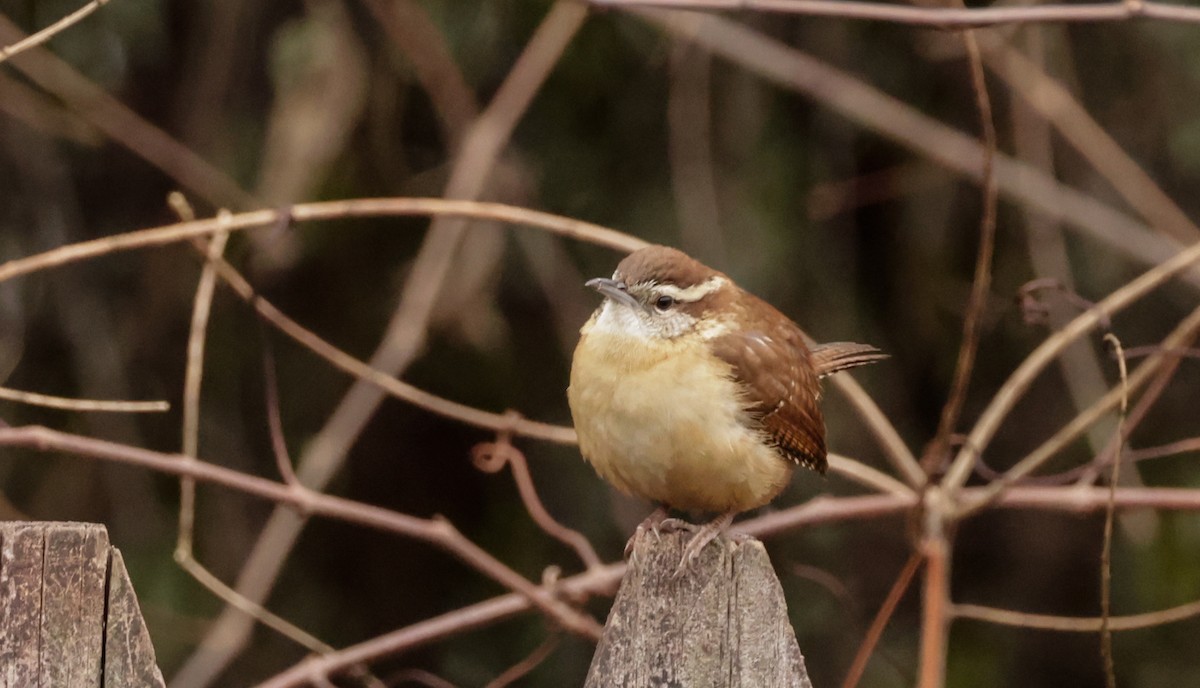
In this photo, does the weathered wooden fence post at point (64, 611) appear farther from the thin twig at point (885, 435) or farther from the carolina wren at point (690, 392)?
the thin twig at point (885, 435)

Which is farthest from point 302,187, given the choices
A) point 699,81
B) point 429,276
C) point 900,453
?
point 900,453

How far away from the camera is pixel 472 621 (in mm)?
2854

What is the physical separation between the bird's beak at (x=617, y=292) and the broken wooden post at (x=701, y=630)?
1330mm

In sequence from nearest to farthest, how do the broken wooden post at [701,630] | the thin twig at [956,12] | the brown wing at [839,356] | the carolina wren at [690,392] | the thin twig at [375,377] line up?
the broken wooden post at [701,630] < the thin twig at [956,12] < the carolina wren at [690,392] < the thin twig at [375,377] < the brown wing at [839,356]

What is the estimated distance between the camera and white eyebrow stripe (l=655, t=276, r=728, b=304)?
2.96 meters

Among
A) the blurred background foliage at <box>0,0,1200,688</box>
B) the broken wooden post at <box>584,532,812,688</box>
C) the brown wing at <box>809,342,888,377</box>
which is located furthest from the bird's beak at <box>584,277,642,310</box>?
the broken wooden post at <box>584,532,812,688</box>

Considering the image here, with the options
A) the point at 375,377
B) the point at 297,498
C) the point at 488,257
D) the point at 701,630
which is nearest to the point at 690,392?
the point at 375,377

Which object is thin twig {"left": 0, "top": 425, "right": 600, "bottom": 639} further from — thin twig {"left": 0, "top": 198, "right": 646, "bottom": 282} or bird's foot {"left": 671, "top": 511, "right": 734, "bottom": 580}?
bird's foot {"left": 671, "top": 511, "right": 734, "bottom": 580}

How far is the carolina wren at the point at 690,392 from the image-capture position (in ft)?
8.66

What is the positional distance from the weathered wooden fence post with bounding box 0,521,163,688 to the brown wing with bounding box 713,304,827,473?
159 cm

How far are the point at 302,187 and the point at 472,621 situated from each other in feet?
5.33

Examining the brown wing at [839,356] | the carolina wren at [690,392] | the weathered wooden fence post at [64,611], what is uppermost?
the brown wing at [839,356]

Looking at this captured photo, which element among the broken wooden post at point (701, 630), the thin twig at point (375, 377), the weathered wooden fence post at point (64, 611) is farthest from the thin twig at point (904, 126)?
the weathered wooden fence post at point (64, 611)

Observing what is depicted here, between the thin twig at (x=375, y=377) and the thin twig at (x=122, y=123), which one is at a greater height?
the thin twig at (x=122, y=123)
